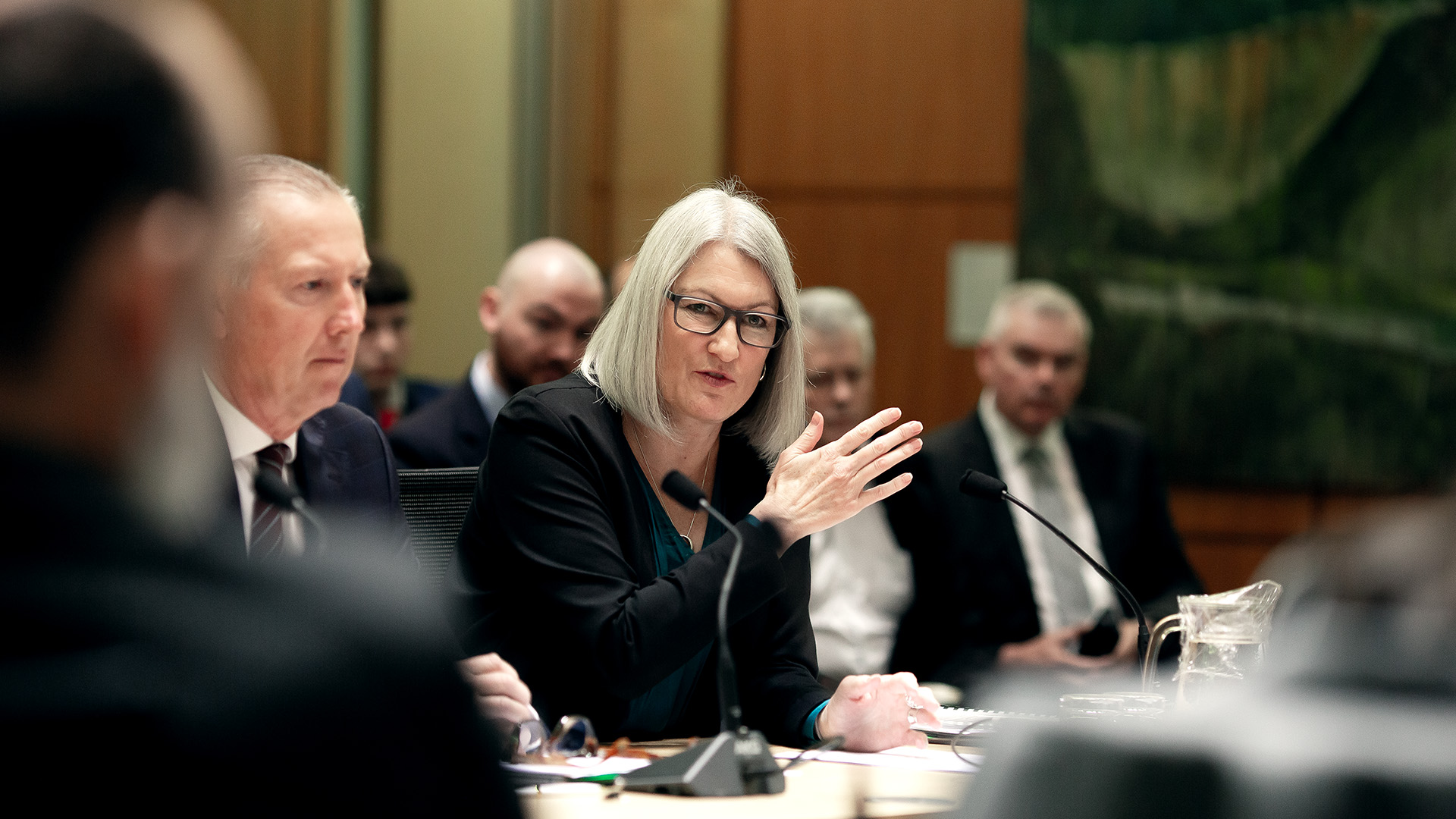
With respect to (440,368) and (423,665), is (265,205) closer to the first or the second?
(423,665)

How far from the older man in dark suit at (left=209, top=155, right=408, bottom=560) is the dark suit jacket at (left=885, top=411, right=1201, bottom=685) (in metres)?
1.81

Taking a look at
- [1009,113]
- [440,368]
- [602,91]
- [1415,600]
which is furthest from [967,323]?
[1415,600]

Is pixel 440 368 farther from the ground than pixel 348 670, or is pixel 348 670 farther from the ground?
pixel 348 670

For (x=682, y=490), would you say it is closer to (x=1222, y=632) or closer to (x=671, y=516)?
(x=671, y=516)

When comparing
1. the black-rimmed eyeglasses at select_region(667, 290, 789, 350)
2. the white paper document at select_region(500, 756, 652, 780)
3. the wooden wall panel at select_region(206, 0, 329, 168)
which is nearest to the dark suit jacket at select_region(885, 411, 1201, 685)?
the black-rimmed eyeglasses at select_region(667, 290, 789, 350)

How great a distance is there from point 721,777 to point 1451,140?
4479mm

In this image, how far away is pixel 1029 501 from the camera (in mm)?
3967

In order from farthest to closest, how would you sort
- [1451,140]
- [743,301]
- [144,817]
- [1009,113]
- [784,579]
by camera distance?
[1009,113] → [1451,140] → [743,301] → [784,579] → [144,817]

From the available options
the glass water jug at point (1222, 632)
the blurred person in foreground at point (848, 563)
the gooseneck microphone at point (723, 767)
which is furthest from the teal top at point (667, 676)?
the blurred person in foreground at point (848, 563)

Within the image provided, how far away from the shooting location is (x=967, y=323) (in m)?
5.44

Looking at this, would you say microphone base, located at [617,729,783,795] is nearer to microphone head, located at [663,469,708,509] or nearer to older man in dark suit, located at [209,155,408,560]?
microphone head, located at [663,469,708,509]

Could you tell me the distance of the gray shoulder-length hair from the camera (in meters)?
2.38

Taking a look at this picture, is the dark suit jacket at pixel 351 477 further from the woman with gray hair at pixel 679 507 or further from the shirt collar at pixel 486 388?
the shirt collar at pixel 486 388

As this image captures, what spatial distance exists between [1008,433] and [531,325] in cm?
139
